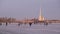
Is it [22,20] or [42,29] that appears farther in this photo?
[42,29]

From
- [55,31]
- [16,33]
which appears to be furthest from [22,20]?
[55,31]

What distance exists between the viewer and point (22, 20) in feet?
11.5

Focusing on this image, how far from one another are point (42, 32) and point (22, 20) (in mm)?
797

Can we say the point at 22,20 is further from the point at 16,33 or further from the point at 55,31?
the point at 55,31

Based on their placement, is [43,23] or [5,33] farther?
[5,33]

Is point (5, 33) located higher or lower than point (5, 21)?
lower

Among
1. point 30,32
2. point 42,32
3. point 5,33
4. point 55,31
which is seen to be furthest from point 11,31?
point 55,31

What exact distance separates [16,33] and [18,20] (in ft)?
2.13

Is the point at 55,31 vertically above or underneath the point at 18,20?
underneath

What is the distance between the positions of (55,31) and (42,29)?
0.37 metres

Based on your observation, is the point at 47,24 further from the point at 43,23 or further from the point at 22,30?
the point at 22,30

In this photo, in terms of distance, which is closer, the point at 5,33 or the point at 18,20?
the point at 18,20

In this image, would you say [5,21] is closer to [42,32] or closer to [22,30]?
[22,30]

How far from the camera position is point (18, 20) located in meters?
3.50
